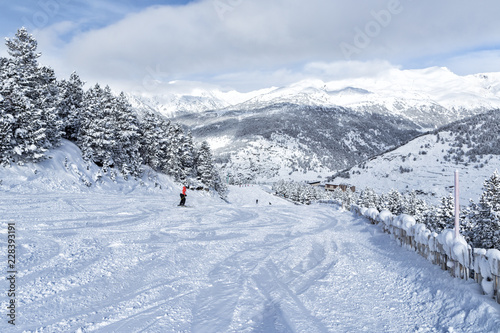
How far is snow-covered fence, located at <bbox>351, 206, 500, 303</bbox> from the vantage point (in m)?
5.42

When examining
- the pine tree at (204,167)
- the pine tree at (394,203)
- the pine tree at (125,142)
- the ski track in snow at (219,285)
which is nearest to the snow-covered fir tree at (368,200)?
the pine tree at (394,203)

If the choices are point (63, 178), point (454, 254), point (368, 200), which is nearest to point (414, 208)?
point (368, 200)

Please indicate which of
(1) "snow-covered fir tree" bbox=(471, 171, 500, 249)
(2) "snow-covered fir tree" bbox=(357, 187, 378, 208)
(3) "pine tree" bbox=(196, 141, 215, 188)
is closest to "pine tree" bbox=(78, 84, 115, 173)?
(3) "pine tree" bbox=(196, 141, 215, 188)

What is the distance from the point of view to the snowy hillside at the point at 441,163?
98856mm

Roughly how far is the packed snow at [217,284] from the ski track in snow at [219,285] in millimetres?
26

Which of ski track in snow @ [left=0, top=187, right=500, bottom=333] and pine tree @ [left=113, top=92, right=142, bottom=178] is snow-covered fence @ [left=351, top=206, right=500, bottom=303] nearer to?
ski track in snow @ [left=0, top=187, right=500, bottom=333]

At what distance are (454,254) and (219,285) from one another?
501cm

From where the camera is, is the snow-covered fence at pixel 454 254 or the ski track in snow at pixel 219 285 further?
the snow-covered fence at pixel 454 254

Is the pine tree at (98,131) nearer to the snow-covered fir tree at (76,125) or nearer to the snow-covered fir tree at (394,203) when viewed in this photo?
the snow-covered fir tree at (76,125)

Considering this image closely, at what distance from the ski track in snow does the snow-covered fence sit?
0.73 ft

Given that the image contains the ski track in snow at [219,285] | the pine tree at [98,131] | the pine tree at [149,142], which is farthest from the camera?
the pine tree at [149,142]

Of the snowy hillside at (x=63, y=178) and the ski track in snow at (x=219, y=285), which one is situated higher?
the snowy hillside at (x=63, y=178)

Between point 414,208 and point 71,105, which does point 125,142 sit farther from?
point 414,208

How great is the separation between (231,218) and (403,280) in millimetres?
11453
